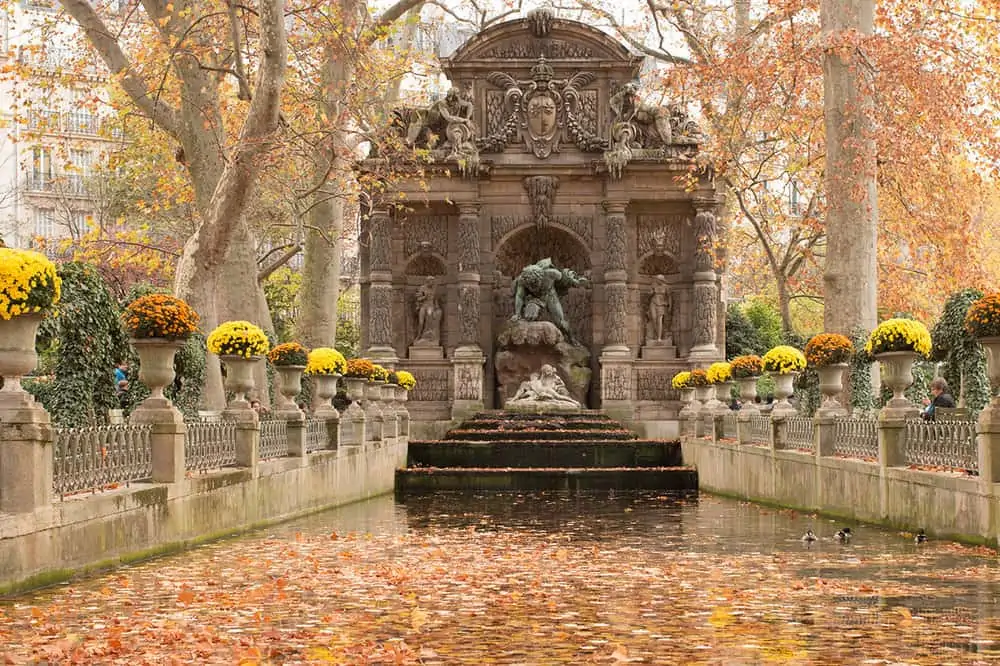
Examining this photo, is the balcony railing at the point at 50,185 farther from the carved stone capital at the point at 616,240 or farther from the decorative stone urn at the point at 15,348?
the decorative stone urn at the point at 15,348

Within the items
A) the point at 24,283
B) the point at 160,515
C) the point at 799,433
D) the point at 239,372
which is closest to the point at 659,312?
the point at 799,433

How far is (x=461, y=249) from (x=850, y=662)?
27712 mm

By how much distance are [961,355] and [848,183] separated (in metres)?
7.25

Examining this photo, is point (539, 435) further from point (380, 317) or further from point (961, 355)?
point (961, 355)

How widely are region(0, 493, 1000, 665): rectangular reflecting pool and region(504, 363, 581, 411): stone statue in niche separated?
54.1 feet

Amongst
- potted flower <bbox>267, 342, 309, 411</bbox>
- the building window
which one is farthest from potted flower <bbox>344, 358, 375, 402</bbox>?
the building window

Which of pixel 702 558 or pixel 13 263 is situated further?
pixel 702 558

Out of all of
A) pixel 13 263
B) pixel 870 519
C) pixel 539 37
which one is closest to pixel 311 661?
pixel 13 263

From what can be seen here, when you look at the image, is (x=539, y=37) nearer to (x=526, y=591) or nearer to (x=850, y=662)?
(x=526, y=591)

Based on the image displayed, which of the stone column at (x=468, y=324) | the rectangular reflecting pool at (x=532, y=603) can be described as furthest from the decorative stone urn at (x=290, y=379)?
the stone column at (x=468, y=324)

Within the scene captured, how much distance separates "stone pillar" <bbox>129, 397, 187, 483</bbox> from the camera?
13953mm

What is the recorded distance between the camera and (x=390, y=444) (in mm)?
26953

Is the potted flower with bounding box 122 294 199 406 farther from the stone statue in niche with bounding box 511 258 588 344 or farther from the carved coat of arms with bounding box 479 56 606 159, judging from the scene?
the carved coat of arms with bounding box 479 56 606 159

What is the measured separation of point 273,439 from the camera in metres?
19.0
